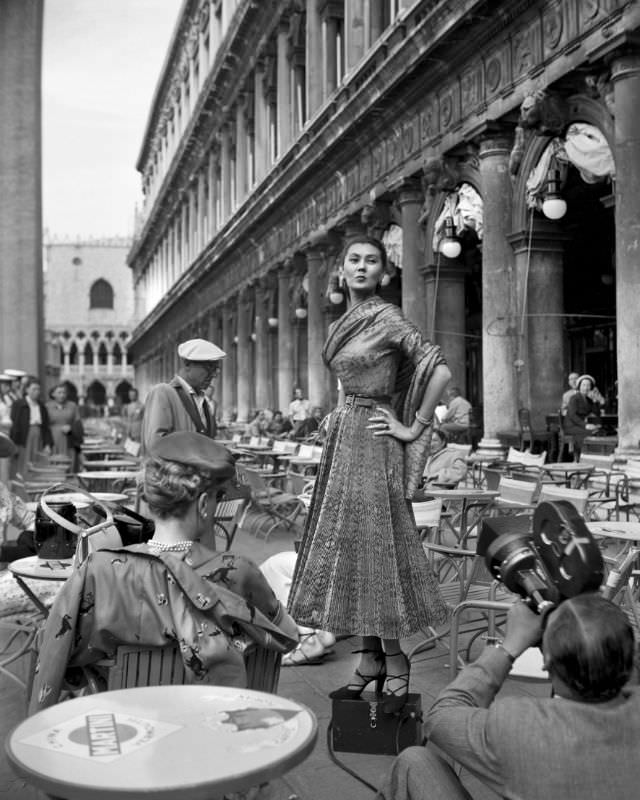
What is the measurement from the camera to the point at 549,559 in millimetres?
1767

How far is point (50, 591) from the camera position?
390cm

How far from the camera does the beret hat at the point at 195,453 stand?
2.37 meters

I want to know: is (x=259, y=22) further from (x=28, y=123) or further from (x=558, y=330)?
(x=558, y=330)

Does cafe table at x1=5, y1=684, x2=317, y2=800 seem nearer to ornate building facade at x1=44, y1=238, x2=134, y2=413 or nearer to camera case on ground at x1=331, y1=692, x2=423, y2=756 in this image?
camera case on ground at x1=331, y1=692, x2=423, y2=756

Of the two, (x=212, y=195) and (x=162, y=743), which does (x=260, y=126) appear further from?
(x=162, y=743)

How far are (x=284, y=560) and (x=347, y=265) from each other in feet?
6.65

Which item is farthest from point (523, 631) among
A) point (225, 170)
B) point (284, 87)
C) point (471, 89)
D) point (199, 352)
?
point (225, 170)

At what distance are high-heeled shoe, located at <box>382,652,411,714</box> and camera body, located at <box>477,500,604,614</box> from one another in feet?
4.37

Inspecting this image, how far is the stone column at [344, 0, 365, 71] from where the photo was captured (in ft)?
60.6

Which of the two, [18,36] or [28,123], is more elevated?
[18,36]

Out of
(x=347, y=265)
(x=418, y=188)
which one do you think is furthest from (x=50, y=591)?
(x=418, y=188)

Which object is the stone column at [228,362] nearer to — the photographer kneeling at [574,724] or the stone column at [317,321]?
the stone column at [317,321]

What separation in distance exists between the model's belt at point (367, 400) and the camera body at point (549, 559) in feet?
4.96

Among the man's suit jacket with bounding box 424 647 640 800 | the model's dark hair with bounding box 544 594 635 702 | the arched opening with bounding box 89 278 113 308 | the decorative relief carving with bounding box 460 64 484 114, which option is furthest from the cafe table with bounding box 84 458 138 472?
the arched opening with bounding box 89 278 113 308
